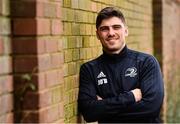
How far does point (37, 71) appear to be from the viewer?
2887 mm

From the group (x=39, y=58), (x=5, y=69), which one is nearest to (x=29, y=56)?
(x=39, y=58)

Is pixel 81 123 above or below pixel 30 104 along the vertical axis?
below

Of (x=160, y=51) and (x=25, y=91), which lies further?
(x=160, y=51)

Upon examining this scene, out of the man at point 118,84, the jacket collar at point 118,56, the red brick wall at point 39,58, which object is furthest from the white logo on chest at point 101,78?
the red brick wall at point 39,58

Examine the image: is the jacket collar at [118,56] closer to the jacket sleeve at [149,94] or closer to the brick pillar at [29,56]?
the jacket sleeve at [149,94]

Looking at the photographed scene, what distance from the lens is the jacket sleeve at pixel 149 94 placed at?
144 inches

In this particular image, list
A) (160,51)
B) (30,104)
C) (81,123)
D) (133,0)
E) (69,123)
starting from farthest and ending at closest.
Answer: (160,51)
(133,0)
(81,123)
(69,123)
(30,104)

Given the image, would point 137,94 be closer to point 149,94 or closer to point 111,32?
point 149,94

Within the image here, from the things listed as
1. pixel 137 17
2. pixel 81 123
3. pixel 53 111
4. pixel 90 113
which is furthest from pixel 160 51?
pixel 53 111

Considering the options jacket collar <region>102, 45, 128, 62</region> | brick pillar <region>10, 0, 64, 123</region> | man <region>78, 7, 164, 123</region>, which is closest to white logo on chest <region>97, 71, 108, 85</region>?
man <region>78, 7, 164, 123</region>

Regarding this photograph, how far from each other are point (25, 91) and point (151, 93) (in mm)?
1161

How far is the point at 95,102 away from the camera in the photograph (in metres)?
3.67

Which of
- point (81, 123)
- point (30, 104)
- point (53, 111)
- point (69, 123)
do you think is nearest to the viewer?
point (30, 104)

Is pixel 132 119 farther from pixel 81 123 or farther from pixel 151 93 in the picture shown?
pixel 81 123
